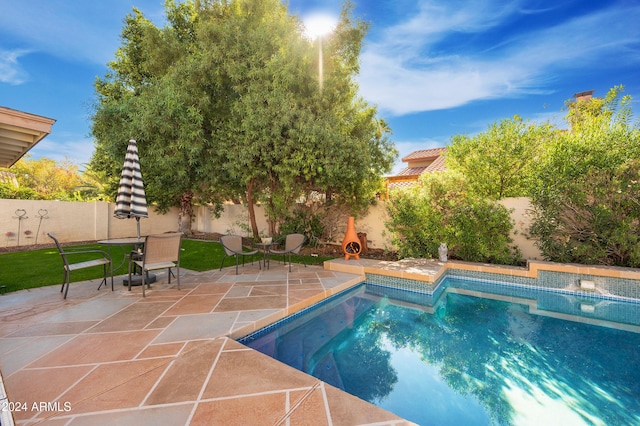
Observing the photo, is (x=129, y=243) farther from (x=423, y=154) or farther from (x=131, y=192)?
(x=423, y=154)

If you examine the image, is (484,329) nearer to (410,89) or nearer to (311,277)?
(311,277)

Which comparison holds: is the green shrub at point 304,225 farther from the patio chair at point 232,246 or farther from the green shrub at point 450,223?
the patio chair at point 232,246

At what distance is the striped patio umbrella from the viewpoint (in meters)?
4.96

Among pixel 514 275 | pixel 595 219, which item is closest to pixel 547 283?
pixel 514 275

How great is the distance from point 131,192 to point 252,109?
3828mm

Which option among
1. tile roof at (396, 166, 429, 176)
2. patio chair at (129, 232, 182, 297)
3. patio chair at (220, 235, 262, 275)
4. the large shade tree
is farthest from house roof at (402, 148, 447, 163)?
patio chair at (129, 232, 182, 297)

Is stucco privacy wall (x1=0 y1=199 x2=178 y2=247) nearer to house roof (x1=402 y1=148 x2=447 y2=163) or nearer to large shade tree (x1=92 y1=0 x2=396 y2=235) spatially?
large shade tree (x1=92 y1=0 x2=396 y2=235)

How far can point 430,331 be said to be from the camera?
4.36 meters

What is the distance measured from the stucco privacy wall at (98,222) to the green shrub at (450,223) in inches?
23.5

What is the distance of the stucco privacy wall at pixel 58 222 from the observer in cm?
1093

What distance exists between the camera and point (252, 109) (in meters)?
7.46

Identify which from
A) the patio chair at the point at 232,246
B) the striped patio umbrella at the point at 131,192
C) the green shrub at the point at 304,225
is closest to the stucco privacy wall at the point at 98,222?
the green shrub at the point at 304,225

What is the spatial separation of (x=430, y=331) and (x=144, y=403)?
3882 mm

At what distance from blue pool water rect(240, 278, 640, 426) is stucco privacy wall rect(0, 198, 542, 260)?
284 cm
